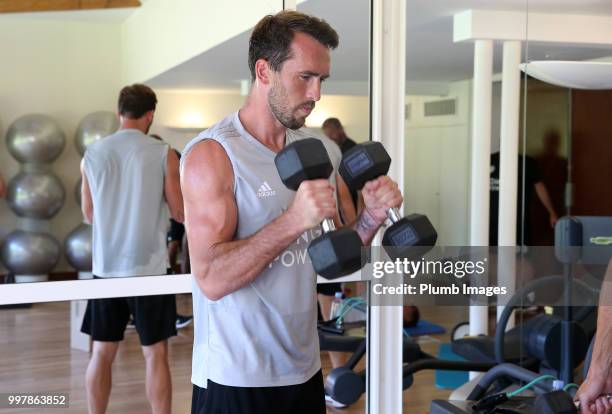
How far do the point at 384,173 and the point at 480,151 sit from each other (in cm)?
147

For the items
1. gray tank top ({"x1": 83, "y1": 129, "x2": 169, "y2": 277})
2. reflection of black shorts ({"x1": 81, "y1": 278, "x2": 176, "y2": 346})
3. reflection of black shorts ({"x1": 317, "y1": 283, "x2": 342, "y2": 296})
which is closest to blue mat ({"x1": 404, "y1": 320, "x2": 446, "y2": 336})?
reflection of black shorts ({"x1": 317, "y1": 283, "x2": 342, "y2": 296})

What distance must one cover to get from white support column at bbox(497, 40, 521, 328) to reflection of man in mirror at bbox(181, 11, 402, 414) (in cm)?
131

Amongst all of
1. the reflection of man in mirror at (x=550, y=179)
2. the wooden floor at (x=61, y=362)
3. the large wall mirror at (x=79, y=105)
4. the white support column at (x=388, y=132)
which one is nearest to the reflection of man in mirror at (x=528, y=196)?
the reflection of man in mirror at (x=550, y=179)

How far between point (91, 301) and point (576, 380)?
66.9 inches

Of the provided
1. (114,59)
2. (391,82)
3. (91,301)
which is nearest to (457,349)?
(391,82)

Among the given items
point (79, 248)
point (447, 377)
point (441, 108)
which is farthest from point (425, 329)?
point (79, 248)

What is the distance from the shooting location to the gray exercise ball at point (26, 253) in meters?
2.29

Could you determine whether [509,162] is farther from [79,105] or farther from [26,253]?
[26,253]

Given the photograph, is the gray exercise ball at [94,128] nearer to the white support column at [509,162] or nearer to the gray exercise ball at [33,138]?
the gray exercise ball at [33,138]

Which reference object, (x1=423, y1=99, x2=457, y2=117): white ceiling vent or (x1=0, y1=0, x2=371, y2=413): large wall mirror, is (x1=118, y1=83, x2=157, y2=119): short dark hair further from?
(x1=423, y1=99, x2=457, y2=117): white ceiling vent

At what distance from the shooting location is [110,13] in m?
2.41

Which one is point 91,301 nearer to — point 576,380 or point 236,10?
point 236,10

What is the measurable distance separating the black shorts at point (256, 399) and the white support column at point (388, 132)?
0.88m

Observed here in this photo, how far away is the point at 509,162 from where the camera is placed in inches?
117
